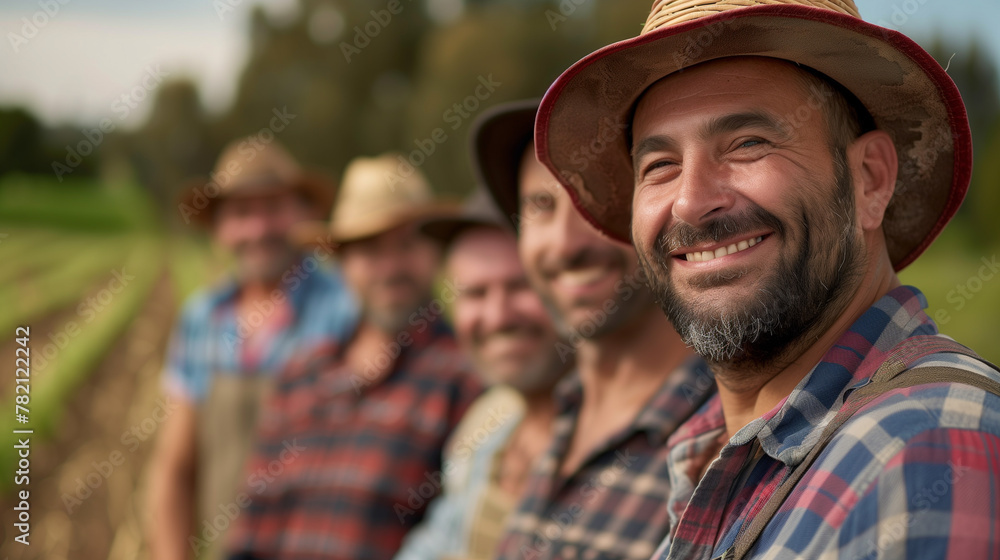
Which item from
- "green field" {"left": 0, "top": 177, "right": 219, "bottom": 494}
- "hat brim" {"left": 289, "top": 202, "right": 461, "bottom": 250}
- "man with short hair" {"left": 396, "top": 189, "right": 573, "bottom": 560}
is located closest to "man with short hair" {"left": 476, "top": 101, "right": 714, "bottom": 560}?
"man with short hair" {"left": 396, "top": 189, "right": 573, "bottom": 560}

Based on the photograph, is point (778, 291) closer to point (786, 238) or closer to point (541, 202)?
point (786, 238)

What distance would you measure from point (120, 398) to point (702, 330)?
1465cm

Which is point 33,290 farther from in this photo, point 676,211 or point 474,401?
point 676,211

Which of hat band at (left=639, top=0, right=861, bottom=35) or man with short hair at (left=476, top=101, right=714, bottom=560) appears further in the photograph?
man with short hair at (left=476, top=101, right=714, bottom=560)

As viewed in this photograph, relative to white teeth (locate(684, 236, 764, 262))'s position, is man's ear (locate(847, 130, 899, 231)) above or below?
below

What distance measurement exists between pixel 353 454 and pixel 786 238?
2.76 m

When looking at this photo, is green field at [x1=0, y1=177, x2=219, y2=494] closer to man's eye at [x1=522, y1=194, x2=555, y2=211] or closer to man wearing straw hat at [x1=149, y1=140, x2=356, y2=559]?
man wearing straw hat at [x1=149, y1=140, x2=356, y2=559]

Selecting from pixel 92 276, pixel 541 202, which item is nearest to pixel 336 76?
pixel 92 276

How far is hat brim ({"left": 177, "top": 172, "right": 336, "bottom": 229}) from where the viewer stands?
5.63 metres

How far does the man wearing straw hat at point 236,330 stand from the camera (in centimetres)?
506

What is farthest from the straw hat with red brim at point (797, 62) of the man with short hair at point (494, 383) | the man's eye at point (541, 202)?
the man with short hair at point (494, 383)

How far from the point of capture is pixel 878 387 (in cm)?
124

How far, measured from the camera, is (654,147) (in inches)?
62.8

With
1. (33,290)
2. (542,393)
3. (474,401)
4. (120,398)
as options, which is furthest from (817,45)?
(33,290)
